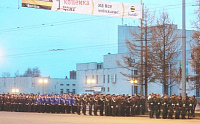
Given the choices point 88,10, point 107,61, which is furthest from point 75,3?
point 107,61

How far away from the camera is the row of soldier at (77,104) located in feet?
113

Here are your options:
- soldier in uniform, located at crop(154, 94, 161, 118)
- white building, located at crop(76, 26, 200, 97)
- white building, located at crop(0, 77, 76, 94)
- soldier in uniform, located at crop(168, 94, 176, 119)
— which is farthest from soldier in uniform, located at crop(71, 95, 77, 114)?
white building, located at crop(0, 77, 76, 94)

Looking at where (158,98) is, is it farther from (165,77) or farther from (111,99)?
(165,77)

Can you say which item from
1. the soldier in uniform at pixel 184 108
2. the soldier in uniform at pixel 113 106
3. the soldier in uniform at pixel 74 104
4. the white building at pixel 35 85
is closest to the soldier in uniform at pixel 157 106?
the soldier in uniform at pixel 184 108

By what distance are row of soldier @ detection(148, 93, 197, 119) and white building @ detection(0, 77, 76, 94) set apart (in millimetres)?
55721

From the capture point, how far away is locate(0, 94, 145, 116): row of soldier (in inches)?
1359

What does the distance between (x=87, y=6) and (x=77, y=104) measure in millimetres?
12012

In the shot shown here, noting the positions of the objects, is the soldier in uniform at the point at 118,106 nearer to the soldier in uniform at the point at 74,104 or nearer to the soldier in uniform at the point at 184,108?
the soldier in uniform at the point at 184,108

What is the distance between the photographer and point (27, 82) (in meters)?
91.7

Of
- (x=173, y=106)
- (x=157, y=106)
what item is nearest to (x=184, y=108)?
(x=173, y=106)

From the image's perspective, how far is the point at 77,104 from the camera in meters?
37.7

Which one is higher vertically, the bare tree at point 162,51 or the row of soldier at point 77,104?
the bare tree at point 162,51

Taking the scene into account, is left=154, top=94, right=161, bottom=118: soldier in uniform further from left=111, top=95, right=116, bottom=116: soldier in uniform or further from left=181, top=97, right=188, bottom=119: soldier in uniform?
left=111, top=95, right=116, bottom=116: soldier in uniform

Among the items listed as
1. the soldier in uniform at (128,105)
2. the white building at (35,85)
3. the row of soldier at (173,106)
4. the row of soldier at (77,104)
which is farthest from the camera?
the white building at (35,85)
